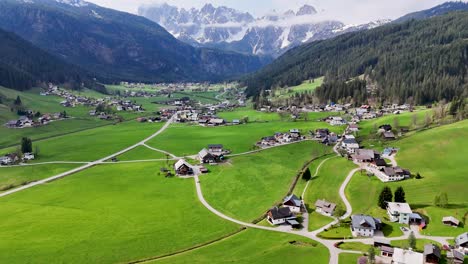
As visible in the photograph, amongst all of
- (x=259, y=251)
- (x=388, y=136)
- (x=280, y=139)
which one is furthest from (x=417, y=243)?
(x=280, y=139)

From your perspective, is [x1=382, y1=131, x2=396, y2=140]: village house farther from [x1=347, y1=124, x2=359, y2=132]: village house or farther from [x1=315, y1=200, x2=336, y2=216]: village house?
[x1=315, y1=200, x2=336, y2=216]: village house

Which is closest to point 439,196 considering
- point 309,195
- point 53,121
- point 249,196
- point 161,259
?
point 309,195

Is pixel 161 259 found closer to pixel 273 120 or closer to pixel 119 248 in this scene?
pixel 119 248

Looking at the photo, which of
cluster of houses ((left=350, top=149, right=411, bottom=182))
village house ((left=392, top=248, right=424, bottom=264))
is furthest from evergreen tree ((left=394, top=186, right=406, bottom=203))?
village house ((left=392, top=248, right=424, bottom=264))

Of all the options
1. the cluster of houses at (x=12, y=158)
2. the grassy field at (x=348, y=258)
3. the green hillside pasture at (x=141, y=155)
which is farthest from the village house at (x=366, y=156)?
the cluster of houses at (x=12, y=158)

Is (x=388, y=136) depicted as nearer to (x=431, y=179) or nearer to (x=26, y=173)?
(x=431, y=179)
